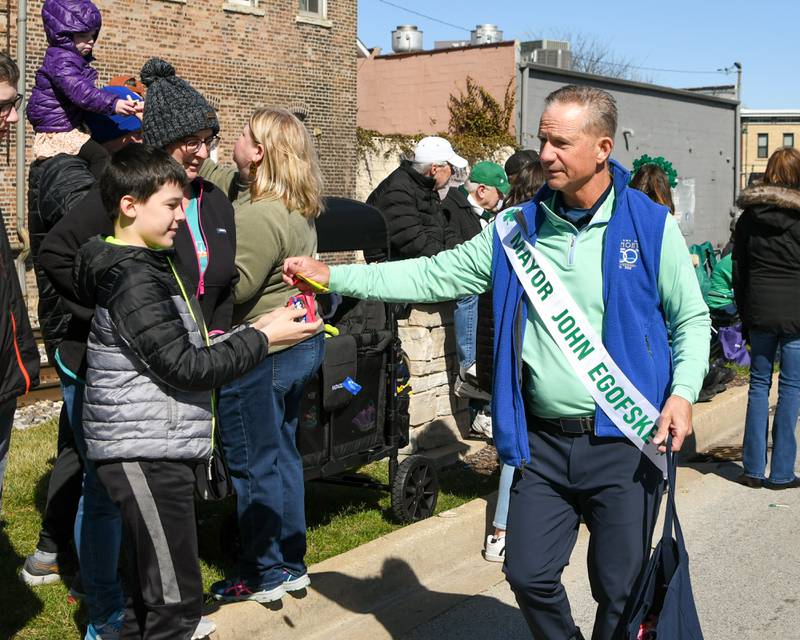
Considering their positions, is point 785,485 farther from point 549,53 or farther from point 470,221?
point 549,53

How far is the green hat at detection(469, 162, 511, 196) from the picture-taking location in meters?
8.23

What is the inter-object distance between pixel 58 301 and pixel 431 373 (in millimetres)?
3674

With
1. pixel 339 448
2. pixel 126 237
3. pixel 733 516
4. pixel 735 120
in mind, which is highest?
pixel 735 120

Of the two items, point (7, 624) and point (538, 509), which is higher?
point (538, 509)

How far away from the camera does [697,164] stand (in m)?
38.5

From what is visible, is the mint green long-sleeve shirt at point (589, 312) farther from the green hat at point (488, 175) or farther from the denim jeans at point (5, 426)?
the green hat at point (488, 175)

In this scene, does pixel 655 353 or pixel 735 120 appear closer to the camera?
pixel 655 353

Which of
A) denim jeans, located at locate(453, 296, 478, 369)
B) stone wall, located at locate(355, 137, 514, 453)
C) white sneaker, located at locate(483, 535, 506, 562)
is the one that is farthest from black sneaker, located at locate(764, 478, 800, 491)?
white sneaker, located at locate(483, 535, 506, 562)

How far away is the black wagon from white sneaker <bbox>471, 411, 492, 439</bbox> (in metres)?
1.28

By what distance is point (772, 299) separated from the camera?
746 centimetres

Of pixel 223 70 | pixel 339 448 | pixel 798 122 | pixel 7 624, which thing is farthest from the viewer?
pixel 798 122

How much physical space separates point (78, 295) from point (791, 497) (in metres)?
5.56

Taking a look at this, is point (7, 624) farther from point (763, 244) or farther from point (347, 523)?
point (763, 244)

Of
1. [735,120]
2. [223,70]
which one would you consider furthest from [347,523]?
[735,120]
